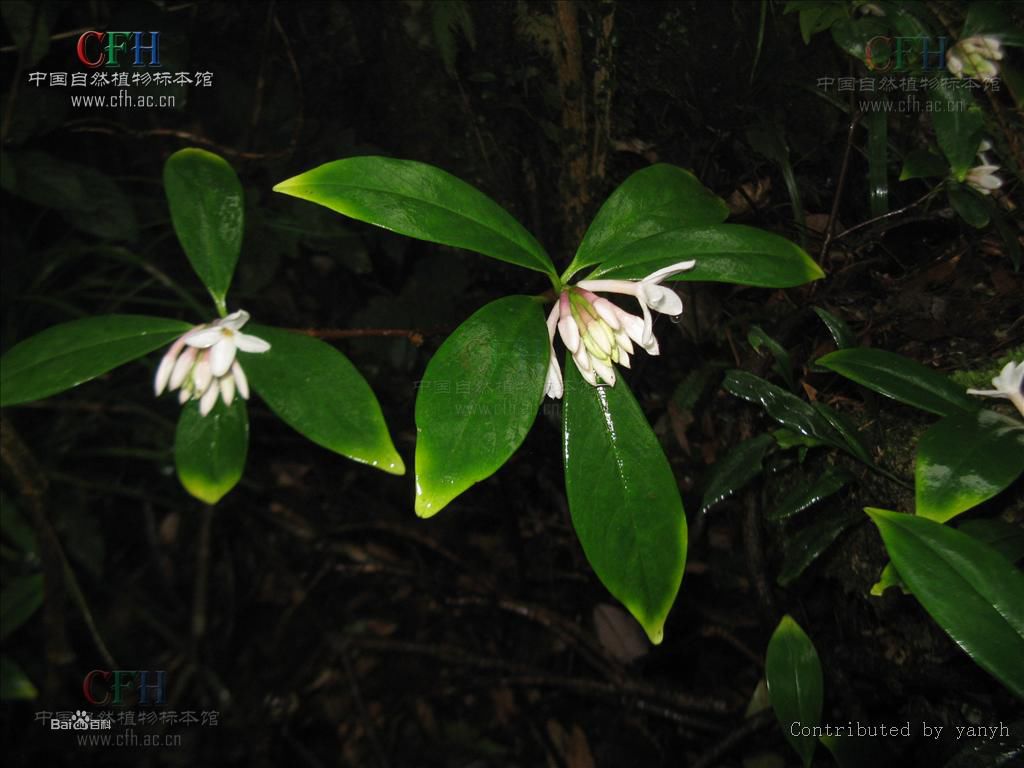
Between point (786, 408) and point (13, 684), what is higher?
point (786, 408)

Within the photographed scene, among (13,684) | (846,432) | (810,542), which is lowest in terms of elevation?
(13,684)

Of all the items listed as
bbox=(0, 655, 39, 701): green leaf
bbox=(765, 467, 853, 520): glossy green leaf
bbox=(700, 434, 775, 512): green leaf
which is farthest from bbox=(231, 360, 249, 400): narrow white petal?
bbox=(0, 655, 39, 701): green leaf

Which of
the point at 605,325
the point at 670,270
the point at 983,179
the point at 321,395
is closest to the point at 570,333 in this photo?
the point at 605,325

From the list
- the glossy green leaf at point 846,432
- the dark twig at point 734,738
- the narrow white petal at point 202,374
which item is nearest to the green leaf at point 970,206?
the glossy green leaf at point 846,432

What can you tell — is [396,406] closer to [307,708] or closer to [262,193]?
[262,193]

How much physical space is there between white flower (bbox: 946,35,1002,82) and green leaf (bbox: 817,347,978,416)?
2.23ft

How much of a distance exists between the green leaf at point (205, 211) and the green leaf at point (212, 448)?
23 cm

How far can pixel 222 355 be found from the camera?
40.6 inches

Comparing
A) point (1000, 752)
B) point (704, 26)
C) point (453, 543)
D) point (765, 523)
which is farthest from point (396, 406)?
point (1000, 752)

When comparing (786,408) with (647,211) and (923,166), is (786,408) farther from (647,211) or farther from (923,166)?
(923,166)

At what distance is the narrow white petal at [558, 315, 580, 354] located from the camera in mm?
857

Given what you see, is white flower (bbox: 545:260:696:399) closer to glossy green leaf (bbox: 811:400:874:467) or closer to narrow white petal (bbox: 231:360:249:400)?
glossy green leaf (bbox: 811:400:874:467)

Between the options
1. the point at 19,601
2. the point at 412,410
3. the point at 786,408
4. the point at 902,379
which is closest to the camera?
the point at 902,379

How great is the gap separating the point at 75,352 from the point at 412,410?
88 cm
